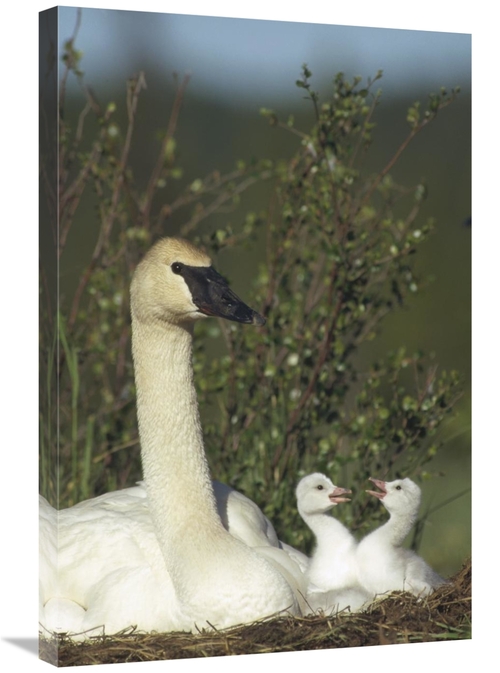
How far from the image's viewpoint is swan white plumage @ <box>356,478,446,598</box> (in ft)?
22.6

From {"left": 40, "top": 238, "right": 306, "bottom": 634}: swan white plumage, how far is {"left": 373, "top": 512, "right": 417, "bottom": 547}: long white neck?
49 centimetres

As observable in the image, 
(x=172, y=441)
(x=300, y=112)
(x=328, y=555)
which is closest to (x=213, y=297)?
(x=172, y=441)

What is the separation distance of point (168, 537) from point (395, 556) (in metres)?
1.20

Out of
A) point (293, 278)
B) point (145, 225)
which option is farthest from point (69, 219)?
point (293, 278)

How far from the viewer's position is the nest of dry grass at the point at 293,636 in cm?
634

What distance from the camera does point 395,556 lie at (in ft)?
22.7

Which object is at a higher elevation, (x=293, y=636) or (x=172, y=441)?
(x=172, y=441)

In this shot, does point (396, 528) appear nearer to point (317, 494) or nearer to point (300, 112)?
point (317, 494)

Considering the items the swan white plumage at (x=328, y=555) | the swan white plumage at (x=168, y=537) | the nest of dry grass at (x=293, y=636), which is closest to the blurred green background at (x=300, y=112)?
the nest of dry grass at (x=293, y=636)

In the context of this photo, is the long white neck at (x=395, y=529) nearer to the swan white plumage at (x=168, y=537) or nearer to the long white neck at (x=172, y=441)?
the swan white plumage at (x=168, y=537)

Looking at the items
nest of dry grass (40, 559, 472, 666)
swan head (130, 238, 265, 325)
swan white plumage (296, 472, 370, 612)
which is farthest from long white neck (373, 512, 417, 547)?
swan head (130, 238, 265, 325)

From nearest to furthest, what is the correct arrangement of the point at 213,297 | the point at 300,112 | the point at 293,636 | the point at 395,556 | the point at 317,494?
the point at 213,297 → the point at 293,636 → the point at 395,556 → the point at 317,494 → the point at 300,112

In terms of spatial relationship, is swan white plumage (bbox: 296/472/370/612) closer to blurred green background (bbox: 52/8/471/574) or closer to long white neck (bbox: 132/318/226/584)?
long white neck (bbox: 132/318/226/584)

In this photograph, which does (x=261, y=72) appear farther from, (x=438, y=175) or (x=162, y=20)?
(x=438, y=175)
